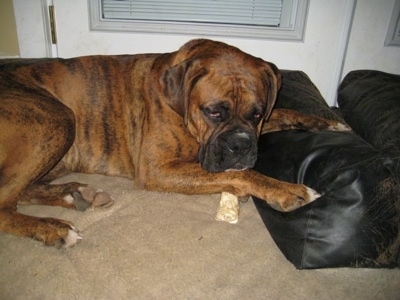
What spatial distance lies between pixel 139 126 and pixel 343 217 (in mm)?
1503

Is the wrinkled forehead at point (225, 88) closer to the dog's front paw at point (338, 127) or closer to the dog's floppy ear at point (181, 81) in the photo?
the dog's floppy ear at point (181, 81)

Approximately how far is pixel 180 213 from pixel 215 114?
697 mm

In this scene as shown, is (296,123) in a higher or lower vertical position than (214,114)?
lower

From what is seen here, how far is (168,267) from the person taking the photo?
1.81 meters

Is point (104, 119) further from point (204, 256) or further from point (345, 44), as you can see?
point (345, 44)

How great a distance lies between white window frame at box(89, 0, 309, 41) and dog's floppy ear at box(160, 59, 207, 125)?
1505mm

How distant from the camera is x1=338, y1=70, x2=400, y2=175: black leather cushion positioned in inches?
93.1

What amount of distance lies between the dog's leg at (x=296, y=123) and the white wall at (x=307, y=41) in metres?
1.16

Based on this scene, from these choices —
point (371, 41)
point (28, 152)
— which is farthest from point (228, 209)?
point (371, 41)

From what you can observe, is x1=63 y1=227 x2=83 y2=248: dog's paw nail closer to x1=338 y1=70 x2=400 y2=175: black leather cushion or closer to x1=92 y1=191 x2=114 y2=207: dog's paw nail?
x1=92 y1=191 x2=114 y2=207: dog's paw nail

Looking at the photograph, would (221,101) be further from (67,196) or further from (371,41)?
(371,41)

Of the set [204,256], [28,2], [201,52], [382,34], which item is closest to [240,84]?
[201,52]

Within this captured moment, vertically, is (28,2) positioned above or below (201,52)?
above

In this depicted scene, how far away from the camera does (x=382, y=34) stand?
353 centimetres
